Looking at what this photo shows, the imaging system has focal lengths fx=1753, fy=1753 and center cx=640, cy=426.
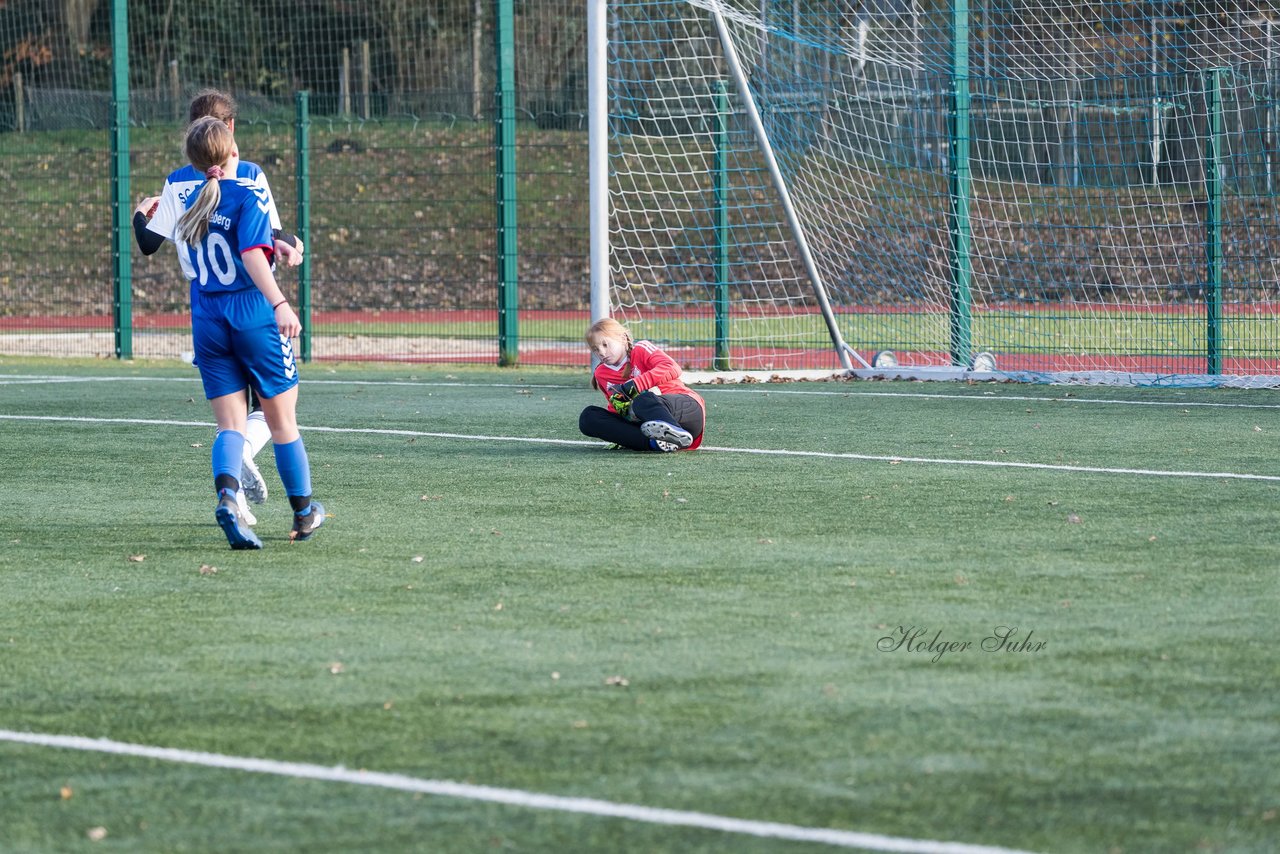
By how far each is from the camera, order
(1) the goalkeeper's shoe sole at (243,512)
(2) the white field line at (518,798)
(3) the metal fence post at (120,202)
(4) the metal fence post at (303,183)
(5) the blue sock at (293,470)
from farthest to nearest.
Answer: (3) the metal fence post at (120,202), (4) the metal fence post at (303,183), (5) the blue sock at (293,470), (1) the goalkeeper's shoe sole at (243,512), (2) the white field line at (518,798)

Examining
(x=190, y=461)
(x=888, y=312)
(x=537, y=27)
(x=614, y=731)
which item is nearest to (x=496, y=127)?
(x=888, y=312)

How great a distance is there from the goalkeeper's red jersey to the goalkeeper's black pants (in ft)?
0.17

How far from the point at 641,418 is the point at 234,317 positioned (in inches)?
117

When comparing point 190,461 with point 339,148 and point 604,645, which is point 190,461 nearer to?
point 604,645

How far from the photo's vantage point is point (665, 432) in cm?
884

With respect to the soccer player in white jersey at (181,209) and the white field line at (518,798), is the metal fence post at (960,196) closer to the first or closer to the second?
the soccer player in white jersey at (181,209)

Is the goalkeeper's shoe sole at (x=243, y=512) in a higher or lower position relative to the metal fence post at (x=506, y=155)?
lower

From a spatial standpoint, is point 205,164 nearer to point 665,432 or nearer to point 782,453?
point 665,432

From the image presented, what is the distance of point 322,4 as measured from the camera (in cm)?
2158

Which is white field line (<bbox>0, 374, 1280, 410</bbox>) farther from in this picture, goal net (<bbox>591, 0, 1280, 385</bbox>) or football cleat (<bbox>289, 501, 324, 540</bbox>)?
football cleat (<bbox>289, 501, 324, 540</bbox>)

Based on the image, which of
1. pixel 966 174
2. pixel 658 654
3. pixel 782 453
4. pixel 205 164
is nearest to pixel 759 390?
pixel 966 174

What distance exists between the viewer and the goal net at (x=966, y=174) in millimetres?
13961

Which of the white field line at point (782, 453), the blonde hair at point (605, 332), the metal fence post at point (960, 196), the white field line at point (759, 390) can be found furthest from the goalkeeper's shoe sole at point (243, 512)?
the metal fence post at point (960, 196)

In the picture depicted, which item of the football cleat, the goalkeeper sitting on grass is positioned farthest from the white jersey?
the goalkeeper sitting on grass
